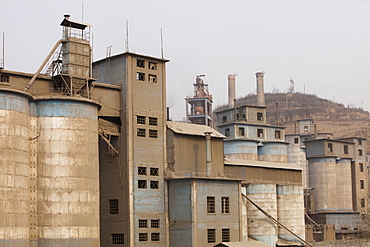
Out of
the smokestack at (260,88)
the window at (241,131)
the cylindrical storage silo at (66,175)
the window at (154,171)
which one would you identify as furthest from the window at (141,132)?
the smokestack at (260,88)

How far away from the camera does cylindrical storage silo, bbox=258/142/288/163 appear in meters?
84.2

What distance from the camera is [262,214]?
2399 inches

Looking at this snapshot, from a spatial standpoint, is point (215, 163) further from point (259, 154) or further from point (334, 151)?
point (334, 151)

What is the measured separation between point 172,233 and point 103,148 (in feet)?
30.0

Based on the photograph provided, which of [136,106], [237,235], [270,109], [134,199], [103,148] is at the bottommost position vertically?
[237,235]

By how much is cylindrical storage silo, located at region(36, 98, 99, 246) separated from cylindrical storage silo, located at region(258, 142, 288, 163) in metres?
42.6

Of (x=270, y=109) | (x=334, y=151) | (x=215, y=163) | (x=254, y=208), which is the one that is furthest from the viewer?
(x=270, y=109)

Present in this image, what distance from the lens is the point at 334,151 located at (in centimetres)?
9019

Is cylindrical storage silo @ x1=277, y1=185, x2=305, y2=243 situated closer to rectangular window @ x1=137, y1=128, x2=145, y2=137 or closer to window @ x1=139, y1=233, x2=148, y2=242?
window @ x1=139, y1=233, x2=148, y2=242

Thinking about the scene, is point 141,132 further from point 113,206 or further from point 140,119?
point 113,206

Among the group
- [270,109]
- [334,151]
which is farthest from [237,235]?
[270,109]

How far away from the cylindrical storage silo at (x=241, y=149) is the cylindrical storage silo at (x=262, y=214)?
1877 centimetres

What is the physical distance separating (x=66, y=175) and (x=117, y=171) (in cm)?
808

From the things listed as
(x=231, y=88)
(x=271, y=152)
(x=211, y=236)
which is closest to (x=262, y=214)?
(x=211, y=236)
